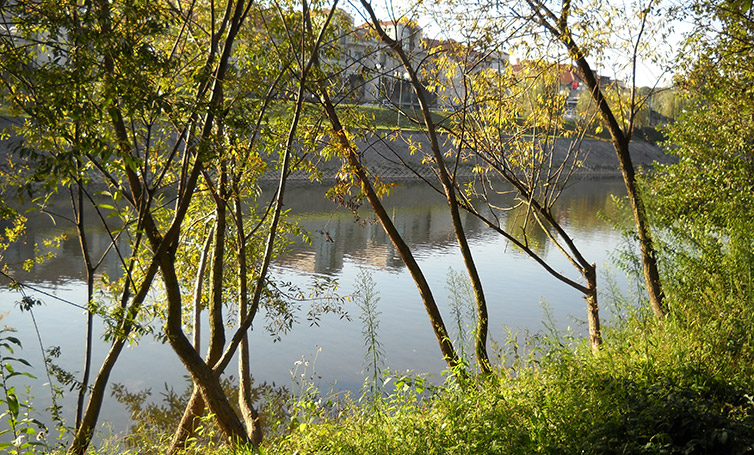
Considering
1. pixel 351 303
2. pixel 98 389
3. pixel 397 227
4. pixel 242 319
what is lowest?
pixel 351 303

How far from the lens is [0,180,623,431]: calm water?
303 inches

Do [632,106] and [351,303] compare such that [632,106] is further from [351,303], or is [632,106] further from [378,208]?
[351,303]

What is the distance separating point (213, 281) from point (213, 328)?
351 mm

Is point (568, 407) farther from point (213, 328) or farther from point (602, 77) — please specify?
point (602, 77)

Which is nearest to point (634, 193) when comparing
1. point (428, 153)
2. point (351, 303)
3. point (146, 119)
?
point (146, 119)

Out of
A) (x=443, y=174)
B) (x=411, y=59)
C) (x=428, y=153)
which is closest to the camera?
(x=443, y=174)

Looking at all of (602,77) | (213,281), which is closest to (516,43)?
(602,77)

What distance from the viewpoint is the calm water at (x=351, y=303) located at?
7688mm

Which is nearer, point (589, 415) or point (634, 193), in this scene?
point (589, 415)

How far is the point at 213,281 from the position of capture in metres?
4.92

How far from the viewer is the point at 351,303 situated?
397 inches

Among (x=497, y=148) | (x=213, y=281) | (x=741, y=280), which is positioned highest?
(x=497, y=148)

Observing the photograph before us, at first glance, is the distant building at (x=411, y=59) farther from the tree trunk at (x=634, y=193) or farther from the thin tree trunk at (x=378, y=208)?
the tree trunk at (x=634, y=193)

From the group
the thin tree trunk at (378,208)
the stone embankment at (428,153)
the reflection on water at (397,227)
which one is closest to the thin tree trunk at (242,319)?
the thin tree trunk at (378,208)
